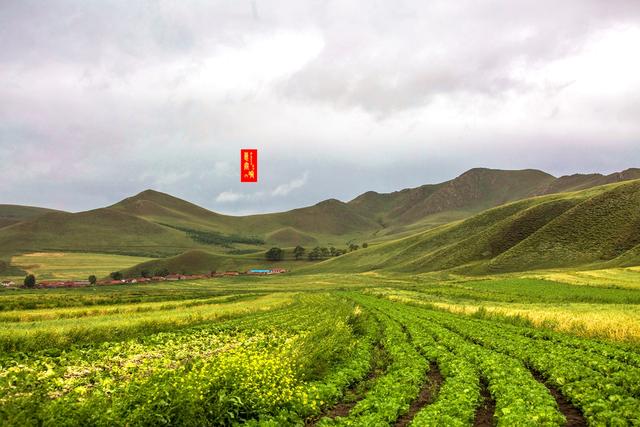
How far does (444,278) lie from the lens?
466ft

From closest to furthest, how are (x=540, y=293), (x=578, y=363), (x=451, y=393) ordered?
(x=451, y=393), (x=578, y=363), (x=540, y=293)

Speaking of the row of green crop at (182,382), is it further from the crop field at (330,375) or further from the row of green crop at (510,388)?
the row of green crop at (510,388)

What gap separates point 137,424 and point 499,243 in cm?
18663

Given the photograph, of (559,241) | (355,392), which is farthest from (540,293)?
(559,241)

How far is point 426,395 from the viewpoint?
2047 cm

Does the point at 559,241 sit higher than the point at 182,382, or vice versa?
the point at 559,241

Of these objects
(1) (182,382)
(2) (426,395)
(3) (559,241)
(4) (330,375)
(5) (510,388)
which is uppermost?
(3) (559,241)

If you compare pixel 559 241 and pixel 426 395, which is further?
pixel 559 241

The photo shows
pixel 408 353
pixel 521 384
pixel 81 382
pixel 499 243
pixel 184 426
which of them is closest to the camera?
pixel 184 426

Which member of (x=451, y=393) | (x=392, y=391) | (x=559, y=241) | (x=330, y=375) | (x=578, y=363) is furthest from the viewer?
(x=559, y=241)

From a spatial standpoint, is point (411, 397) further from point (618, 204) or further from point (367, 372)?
point (618, 204)

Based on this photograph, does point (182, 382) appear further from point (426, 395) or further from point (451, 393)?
point (426, 395)

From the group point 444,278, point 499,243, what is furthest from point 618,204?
point 444,278

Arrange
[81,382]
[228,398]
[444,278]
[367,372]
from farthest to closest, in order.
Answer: [444,278]
[367,372]
[81,382]
[228,398]
